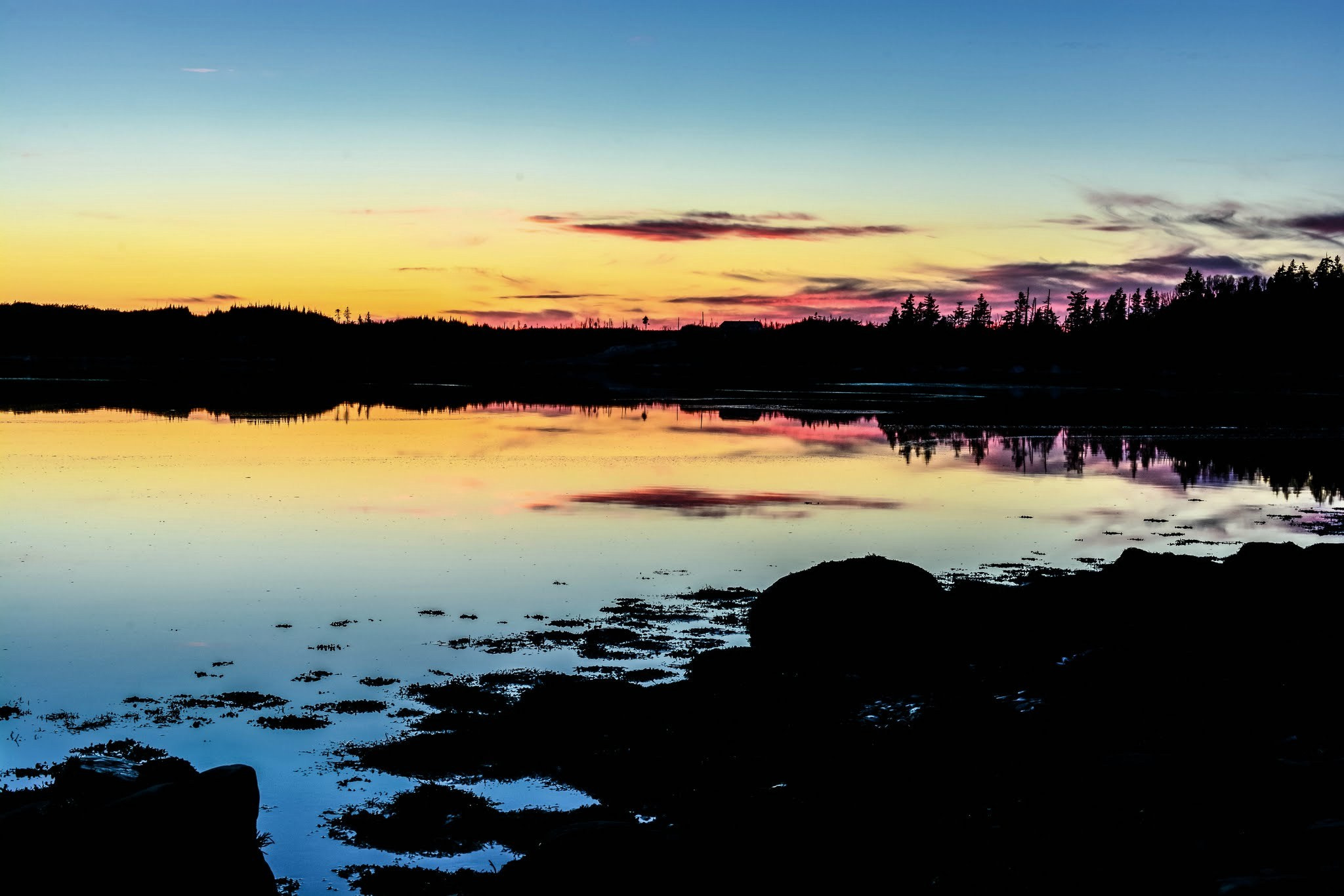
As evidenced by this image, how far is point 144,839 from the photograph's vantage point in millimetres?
9195

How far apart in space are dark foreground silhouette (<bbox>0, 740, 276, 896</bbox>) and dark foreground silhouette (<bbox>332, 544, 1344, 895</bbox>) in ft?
4.35

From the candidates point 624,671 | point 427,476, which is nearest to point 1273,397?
point 427,476

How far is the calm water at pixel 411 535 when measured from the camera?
51.1 ft

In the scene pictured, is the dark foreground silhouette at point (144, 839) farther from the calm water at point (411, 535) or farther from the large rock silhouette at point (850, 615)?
the large rock silhouette at point (850, 615)

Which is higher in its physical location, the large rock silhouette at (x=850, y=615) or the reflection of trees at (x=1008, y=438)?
the reflection of trees at (x=1008, y=438)

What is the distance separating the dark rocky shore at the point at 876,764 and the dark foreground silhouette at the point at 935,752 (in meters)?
0.04

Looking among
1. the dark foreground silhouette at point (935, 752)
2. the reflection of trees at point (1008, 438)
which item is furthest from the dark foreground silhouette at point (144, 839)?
the reflection of trees at point (1008, 438)

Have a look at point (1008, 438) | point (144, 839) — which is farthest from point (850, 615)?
point (1008, 438)

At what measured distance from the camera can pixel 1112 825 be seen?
32.3ft

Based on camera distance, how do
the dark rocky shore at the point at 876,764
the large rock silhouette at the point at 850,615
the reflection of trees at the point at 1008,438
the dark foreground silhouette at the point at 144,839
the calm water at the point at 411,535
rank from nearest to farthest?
the dark foreground silhouette at the point at 144,839
the dark rocky shore at the point at 876,764
the calm water at the point at 411,535
the large rock silhouette at the point at 850,615
the reflection of trees at the point at 1008,438

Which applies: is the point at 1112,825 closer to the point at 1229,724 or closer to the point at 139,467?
the point at 1229,724

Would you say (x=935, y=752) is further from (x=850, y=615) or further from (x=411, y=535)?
(x=411, y=535)

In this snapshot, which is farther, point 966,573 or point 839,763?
point 966,573

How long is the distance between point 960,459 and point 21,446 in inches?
1604
